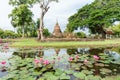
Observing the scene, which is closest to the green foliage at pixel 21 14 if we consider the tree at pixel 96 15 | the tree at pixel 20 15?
the tree at pixel 20 15

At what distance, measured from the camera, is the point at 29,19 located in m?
63.5

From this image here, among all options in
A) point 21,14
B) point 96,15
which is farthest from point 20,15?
point 96,15

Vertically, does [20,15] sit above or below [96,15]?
above

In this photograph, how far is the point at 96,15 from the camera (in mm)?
50781

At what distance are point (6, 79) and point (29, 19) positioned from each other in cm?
5584

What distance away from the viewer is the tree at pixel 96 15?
49719 millimetres

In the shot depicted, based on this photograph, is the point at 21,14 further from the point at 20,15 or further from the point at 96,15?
the point at 96,15

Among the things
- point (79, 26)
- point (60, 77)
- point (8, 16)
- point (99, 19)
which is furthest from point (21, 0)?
point (60, 77)

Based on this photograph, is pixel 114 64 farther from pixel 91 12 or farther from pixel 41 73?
pixel 91 12

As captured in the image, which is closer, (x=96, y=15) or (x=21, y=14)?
(x=96, y=15)

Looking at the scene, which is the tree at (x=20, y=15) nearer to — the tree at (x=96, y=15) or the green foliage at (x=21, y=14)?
the green foliage at (x=21, y=14)

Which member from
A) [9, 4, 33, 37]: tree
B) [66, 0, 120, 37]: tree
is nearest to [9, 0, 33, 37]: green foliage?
[9, 4, 33, 37]: tree

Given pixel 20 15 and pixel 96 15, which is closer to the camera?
pixel 96 15

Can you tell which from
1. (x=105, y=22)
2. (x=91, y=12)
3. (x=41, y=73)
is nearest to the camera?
(x=41, y=73)
